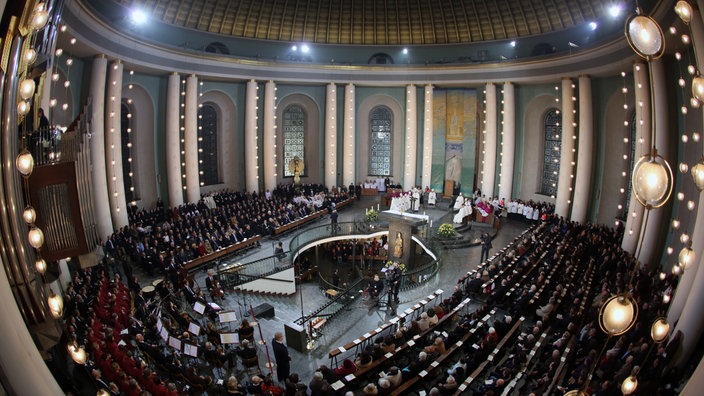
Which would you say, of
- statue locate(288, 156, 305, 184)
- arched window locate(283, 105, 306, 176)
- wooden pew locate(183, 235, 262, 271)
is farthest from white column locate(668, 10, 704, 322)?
arched window locate(283, 105, 306, 176)

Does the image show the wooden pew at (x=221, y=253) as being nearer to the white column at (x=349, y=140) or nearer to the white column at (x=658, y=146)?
the white column at (x=349, y=140)

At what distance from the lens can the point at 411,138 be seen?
1251 inches

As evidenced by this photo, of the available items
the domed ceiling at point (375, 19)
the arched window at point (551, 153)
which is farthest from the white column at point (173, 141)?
the arched window at point (551, 153)

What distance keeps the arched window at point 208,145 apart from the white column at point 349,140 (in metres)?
9.14

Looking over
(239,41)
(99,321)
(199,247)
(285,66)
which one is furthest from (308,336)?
(239,41)

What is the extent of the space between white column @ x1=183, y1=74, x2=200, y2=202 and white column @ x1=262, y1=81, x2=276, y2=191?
16.1ft

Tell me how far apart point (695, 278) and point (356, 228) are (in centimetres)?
1627

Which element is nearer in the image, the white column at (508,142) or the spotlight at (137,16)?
the spotlight at (137,16)

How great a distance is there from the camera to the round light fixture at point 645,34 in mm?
4895

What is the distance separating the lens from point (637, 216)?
18.3m

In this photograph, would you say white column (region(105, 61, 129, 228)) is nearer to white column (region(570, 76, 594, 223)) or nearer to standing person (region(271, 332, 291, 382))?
standing person (region(271, 332, 291, 382))

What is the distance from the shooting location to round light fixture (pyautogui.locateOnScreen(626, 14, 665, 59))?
4.89 metres

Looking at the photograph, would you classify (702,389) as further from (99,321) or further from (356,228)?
(356,228)

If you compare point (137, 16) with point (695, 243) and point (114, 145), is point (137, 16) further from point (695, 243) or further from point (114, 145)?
point (695, 243)
